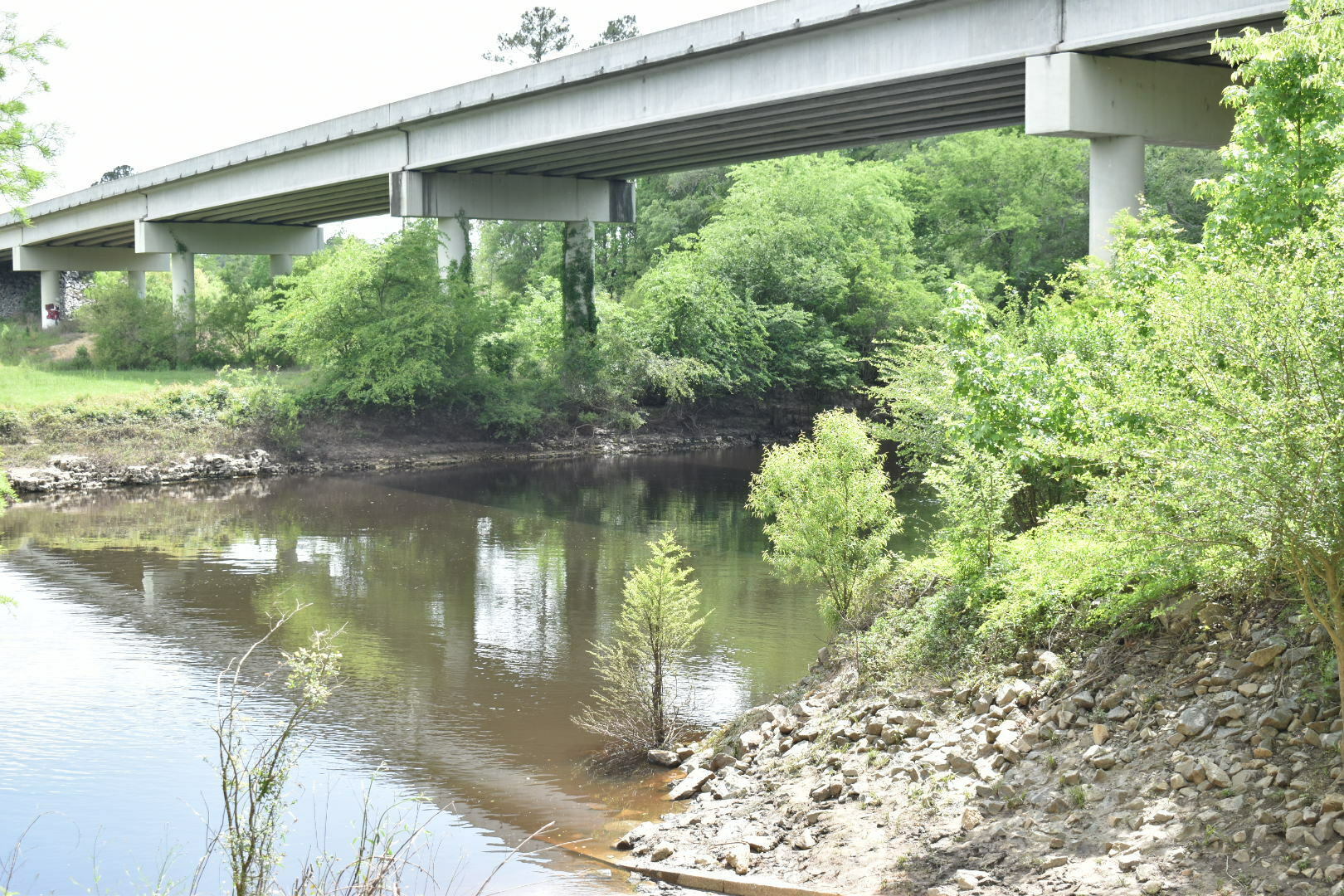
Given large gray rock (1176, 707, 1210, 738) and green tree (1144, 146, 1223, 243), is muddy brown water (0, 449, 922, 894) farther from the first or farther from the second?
green tree (1144, 146, 1223, 243)

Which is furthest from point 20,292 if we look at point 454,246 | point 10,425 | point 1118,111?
point 1118,111

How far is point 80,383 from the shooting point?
4553cm

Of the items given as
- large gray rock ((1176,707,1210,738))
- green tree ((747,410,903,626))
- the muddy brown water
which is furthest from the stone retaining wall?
large gray rock ((1176,707,1210,738))

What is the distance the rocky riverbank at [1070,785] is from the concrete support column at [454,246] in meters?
34.1

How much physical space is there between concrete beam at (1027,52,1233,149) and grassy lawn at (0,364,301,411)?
2886 cm

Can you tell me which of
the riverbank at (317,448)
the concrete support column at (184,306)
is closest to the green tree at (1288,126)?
the riverbank at (317,448)

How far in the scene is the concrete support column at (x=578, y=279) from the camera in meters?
46.1

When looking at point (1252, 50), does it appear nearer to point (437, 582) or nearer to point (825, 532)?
point (825, 532)

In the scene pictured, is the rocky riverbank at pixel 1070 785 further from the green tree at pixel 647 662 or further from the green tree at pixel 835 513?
the green tree at pixel 835 513

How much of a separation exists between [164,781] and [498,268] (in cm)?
5903

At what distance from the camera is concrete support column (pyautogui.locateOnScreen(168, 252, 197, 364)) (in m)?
56.3

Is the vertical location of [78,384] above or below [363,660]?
above

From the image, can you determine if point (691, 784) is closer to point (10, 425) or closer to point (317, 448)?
point (10, 425)

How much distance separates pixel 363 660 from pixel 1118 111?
50.5 feet
